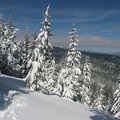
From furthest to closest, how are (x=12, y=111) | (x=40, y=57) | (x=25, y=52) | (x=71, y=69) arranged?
(x=25, y=52), (x=71, y=69), (x=40, y=57), (x=12, y=111)

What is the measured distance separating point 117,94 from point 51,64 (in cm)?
2032

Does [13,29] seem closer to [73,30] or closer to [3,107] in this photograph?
[73,30]

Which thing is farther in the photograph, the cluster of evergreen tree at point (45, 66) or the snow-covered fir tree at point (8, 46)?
the snow-covered fir tree at point (8, 46)

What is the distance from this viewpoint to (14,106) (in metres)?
16.1

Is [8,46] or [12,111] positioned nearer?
[12,111]

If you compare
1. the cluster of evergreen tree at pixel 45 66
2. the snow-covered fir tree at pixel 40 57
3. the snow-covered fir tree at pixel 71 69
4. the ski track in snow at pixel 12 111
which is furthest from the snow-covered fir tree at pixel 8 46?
the ski track in snow at pixel 12 111

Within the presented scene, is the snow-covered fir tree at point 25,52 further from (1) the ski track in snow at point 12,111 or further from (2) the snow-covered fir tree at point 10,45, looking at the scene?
(1) the ski track in snow at point 12,111

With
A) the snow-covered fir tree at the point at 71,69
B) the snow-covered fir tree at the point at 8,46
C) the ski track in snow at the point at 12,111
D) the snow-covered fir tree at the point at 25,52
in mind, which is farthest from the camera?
the snow-covered fir tree at the point at 25,52

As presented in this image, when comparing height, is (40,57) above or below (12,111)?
above

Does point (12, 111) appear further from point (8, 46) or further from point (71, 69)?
point (8, 46)

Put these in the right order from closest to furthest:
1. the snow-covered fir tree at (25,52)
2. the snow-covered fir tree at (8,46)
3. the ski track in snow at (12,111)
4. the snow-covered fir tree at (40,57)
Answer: the ski track in snow at (12,111) < the snow-covered fir tree at (40,57) < the snow-covered fir tree at (8,46) < the snow-covered fir tree at (25,52)

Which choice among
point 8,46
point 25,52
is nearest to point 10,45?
point 8,46

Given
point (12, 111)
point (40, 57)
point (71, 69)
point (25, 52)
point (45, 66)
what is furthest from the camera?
point (25, 52)

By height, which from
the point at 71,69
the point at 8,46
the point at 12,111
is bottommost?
the point at 12,111
